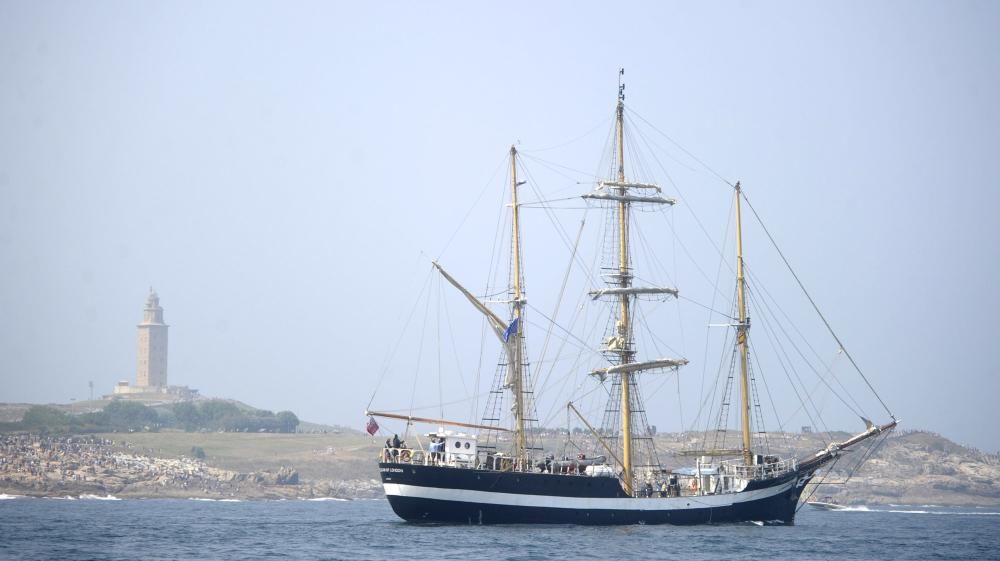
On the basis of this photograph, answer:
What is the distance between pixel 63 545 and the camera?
230ft

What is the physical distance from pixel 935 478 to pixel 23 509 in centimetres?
14257

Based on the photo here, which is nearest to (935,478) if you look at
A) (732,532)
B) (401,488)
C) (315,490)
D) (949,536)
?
(315,490)

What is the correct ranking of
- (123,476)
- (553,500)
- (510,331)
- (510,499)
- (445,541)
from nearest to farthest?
1. (445,541)
2. (510,499)
3. (553,500)
4. (510,331)
5. (123,476)

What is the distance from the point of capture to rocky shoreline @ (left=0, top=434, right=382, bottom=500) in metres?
165

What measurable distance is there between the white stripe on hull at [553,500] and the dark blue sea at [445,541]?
172 cm

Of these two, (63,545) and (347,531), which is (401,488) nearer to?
(347,531)

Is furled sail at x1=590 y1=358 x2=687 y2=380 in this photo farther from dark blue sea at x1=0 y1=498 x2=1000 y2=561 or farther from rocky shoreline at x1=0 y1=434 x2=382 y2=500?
rocky shoreline at x1=0 y1=434 x2=382 y2=500

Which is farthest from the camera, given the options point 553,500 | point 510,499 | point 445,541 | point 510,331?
point 510,331

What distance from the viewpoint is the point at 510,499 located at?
84250mm

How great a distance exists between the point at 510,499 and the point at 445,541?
1250cm

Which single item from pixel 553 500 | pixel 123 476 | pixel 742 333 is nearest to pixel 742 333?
pixel 742 333

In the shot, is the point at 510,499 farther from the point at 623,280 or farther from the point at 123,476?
the point at 123,476

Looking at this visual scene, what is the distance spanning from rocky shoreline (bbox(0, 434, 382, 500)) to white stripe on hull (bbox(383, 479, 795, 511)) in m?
92.0

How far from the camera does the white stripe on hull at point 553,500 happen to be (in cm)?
8338
